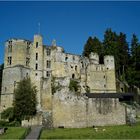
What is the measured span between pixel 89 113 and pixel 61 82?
16048 mm

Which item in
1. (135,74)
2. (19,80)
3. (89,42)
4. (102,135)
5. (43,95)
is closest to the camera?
(102,135)

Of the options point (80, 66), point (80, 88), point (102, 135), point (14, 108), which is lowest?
point (102, 135)

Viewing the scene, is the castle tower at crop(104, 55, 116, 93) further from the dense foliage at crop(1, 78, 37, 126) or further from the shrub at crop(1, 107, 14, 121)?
the shrub at crop(1, 107, 14, 121)

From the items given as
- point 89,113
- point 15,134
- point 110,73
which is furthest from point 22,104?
point 110,73

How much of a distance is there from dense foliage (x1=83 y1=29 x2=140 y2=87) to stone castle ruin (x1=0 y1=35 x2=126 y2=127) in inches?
189

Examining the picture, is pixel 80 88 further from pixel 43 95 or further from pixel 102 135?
pixel 102 135

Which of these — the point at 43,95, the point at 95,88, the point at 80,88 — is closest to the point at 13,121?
the point at 43,95

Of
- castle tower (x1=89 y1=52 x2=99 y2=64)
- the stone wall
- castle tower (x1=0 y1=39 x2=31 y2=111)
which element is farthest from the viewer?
castle tower (x1=89 y1=52 x2=99 y2=64)

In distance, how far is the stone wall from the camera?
52938 mm

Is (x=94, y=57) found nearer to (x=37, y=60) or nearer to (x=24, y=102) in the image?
(x=37, y=60)

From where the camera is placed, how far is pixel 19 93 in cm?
6134

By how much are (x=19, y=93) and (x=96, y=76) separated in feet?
80.9

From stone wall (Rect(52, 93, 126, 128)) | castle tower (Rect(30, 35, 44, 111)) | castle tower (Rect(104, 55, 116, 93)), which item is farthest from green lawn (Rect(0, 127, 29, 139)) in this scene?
castle tower (Rect(104, 55, 116, 93))

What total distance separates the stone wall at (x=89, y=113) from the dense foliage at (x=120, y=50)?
25249 mm
